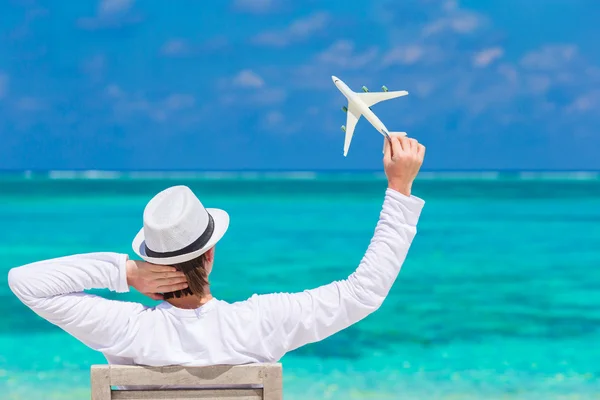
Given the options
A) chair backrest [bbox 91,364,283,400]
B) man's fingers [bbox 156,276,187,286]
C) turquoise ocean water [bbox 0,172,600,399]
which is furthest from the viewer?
turquoise ocean water [bbox 0,172,600,399]

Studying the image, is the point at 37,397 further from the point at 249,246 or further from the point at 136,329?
the point at 249,246

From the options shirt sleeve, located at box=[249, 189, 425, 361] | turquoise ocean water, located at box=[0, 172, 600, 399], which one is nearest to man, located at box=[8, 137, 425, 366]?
shirt sleeve, located at box=[249, 189, 425, 361]

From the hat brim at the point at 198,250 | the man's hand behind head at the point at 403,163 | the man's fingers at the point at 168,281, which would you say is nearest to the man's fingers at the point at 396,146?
the man's hand behind head at the point at 403,163

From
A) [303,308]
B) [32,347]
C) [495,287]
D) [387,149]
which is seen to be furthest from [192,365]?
[495,287]

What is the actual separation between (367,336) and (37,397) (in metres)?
3.98

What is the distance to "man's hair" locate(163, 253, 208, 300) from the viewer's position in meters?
2.18

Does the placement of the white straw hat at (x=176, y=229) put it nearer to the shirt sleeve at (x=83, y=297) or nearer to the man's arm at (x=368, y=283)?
the shirt sleeve at (x=83, y=297)

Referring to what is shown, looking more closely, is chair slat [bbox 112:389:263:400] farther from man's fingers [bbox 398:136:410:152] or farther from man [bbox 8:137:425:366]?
man's fingers [bbox 398:136:410:152]

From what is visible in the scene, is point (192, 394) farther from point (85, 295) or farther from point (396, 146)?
point (396, 146)

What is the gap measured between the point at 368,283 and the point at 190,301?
1.44 feet

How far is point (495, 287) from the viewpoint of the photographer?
14938mm

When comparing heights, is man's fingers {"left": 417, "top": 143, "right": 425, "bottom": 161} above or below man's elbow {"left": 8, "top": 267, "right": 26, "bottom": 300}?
above

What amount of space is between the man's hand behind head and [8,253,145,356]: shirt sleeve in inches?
26.1

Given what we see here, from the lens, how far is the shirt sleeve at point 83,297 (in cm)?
209
